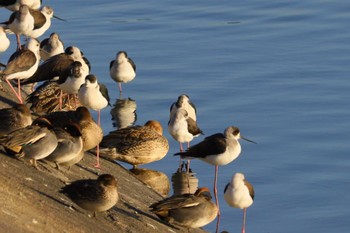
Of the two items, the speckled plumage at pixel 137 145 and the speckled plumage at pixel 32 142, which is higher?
the speckled plumage at pixel 32 142

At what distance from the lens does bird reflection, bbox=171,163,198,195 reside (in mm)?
16750

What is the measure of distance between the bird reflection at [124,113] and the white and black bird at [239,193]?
518 centimetres

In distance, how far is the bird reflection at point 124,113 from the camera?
20.1 metres

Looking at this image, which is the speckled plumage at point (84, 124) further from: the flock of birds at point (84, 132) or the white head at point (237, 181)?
the white head at point (237, 181)

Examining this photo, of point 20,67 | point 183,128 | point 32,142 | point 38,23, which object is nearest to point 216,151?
point 183,128

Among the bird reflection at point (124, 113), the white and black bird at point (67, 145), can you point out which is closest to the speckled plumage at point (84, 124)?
the white and black bird at point (67, 145)

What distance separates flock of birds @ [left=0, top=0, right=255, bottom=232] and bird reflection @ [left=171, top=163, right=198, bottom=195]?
138 millimetres

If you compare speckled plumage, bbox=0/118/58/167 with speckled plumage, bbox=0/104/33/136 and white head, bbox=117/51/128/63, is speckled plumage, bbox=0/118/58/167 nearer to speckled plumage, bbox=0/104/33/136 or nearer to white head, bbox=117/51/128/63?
speckled plumage, bbox=0/104/33/136

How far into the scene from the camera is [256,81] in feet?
71.5

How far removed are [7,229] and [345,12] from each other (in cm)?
1770

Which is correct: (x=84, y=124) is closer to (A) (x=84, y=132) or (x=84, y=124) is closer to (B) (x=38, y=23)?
(A) (x=84, y=132)

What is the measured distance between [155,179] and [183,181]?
51 centimetres

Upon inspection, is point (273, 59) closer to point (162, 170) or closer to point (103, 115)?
point (103, 115)

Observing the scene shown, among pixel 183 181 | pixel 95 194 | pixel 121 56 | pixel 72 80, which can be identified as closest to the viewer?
pixel 95 194
